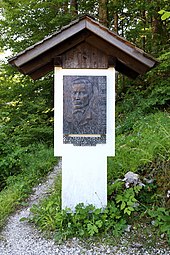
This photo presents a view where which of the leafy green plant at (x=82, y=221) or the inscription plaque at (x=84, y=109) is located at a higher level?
the inscription plaque at (x=84, y=109)

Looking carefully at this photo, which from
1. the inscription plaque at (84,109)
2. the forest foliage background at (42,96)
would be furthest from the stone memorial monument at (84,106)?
the forest foliage background at (42,96)

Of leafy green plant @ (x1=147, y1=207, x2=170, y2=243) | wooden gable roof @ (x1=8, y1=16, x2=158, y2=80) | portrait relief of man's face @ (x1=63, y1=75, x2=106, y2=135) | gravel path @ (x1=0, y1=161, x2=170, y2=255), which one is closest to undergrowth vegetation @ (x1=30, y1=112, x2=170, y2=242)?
leafy green plant @ (x1=147, y1=207, x2=170, y2=243)

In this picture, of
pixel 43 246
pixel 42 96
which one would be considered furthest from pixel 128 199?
pixel 42 96

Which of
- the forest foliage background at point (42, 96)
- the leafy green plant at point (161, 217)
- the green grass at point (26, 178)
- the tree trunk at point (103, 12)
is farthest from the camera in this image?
the tree trunk at point (103, 12)

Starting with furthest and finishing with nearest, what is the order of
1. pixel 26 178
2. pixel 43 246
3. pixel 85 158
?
1. pixel 26 178
2. pixel 85 158
3. pixel 43 246

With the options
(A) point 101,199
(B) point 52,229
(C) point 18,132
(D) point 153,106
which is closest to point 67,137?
(A) point 101,199

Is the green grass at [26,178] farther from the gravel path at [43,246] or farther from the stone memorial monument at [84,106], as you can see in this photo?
the stone memorial monument at [84,106]

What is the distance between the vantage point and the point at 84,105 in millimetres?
3553

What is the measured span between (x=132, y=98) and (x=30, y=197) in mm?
6093

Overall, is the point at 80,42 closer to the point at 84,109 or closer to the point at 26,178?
the point at 84,109

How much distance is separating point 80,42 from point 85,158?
147 cm

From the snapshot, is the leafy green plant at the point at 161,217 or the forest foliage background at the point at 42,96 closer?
the leafy green plant at the point at 161,217

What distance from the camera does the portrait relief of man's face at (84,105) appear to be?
354cm

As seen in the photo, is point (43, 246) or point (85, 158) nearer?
point (43, 246)
